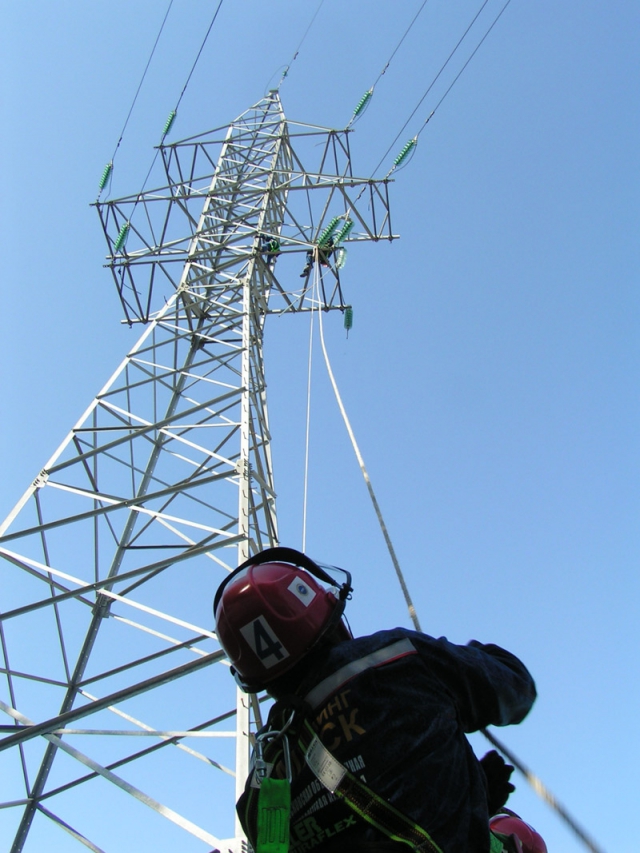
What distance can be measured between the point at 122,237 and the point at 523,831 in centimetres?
869

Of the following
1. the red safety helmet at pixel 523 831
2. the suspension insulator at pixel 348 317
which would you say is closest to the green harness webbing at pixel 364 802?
the red safety helmet at pixel 523 831

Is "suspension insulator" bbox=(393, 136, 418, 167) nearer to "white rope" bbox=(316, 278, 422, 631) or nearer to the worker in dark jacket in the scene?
"white rope" bbox=(316, 278, 422, 631)

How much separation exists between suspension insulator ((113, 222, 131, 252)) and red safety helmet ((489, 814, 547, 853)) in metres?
8.46

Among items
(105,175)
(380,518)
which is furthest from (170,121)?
(380,518)

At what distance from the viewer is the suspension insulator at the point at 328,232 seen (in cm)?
912

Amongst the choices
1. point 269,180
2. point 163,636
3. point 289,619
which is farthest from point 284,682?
point 269,180

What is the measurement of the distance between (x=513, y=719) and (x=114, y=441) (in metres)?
4.82

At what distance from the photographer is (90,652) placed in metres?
5.44

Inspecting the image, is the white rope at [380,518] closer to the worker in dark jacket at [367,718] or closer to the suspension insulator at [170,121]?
the worker in dark jacket at [367,718]

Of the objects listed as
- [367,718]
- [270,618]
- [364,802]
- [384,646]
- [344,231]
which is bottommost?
[364,802]

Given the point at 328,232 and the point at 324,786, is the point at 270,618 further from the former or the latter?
the point at 328,232

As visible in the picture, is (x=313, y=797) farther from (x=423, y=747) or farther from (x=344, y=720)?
(x=423, y=747)

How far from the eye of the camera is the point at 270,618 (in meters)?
2.17

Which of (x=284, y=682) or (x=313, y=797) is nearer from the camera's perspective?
(x=313, y=797)
